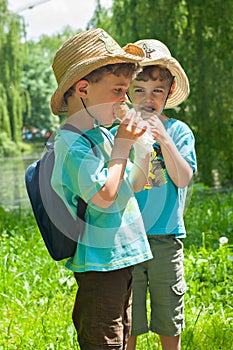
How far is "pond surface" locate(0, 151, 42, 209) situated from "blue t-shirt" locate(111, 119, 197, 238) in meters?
4.47

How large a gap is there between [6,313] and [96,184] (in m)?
1.71

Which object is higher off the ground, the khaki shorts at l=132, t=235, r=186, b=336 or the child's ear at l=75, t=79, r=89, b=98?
the child's ear at l=75, t=79, r=89, b=98

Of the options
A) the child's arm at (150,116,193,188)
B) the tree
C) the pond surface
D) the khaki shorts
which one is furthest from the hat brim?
the tree

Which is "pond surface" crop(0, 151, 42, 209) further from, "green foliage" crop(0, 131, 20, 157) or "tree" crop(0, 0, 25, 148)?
"tree" crop(0, 0, 25, 148)

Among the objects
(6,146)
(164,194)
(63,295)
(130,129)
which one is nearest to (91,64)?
(130,129)

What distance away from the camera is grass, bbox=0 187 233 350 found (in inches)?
107

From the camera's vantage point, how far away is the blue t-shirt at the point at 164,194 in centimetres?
215

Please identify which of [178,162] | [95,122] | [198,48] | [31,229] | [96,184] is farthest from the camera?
[198,48]

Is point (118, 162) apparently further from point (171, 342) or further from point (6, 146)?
point (6, 146)

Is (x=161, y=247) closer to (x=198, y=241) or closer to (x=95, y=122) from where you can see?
(x=95, y=122)

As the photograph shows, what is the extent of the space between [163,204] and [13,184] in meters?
12.1

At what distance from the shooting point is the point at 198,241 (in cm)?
425

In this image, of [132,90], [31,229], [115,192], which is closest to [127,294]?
[115,192]

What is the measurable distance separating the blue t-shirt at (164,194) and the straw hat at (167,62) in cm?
17
